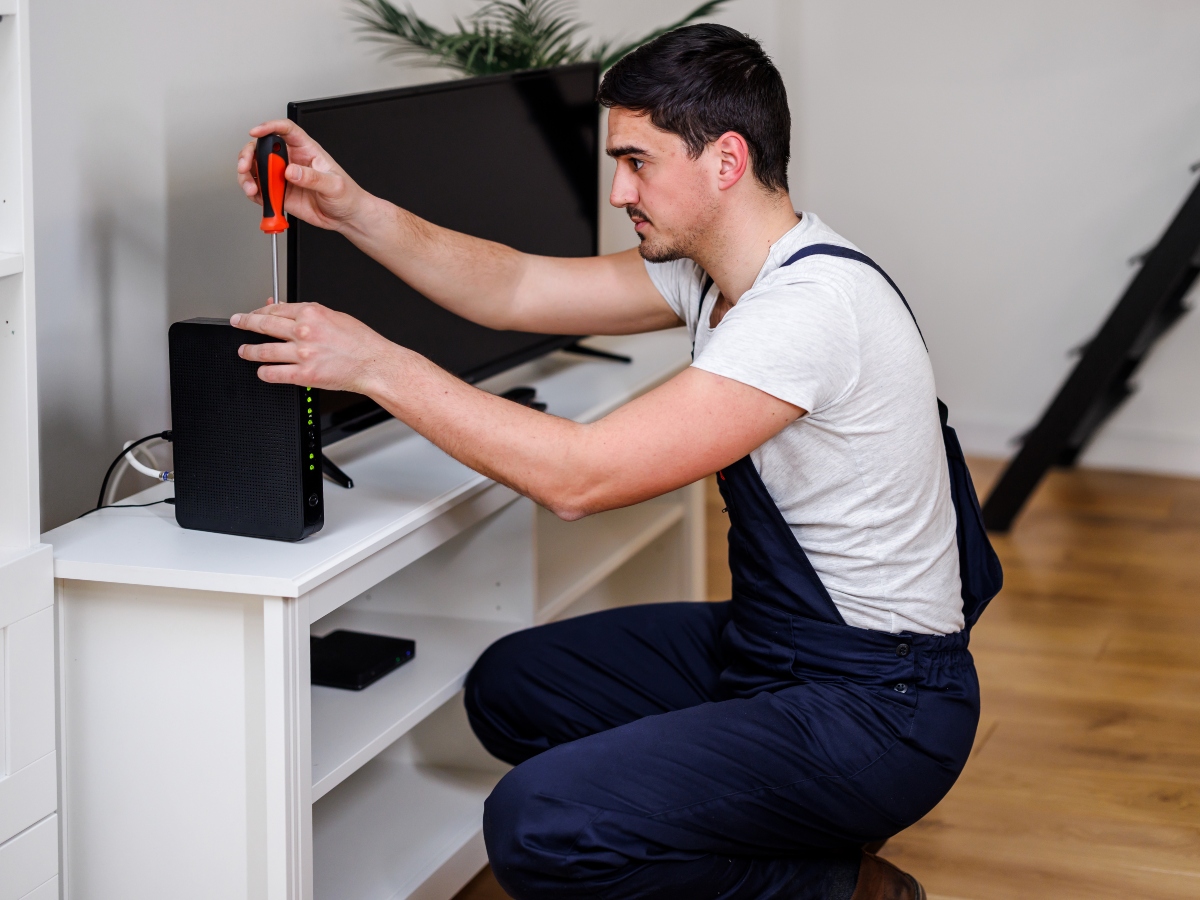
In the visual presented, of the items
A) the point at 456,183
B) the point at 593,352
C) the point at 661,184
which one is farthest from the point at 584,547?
the point at 661,184

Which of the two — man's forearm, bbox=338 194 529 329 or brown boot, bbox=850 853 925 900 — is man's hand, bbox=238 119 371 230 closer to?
→ man's forearm, bbox=338 194 529 329

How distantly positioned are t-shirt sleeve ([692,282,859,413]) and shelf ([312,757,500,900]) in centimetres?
81

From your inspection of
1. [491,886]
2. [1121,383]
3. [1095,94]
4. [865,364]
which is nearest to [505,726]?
[491,886]

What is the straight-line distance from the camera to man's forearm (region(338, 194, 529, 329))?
1604 millimetres

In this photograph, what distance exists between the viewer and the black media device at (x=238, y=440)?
133cm

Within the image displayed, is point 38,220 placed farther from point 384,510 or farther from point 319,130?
point 384,510

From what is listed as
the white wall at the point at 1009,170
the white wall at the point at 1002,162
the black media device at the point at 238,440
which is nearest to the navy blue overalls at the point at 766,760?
the black media device at the point at 238,440

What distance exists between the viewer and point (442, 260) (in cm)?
170

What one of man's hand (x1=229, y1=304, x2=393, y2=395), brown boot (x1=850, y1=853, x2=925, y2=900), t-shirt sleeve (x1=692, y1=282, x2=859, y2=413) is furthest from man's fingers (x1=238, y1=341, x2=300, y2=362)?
brown boot (x1=850, y1=853, x2=925, y2=900)

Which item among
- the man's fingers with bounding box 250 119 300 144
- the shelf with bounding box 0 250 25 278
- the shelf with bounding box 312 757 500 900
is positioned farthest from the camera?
the shelf with bounding box 312 757 500 900

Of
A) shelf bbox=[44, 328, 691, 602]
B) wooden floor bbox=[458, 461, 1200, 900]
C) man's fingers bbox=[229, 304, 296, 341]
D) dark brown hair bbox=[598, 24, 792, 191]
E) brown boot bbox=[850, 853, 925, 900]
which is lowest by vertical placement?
wooden floor bbox=[458, 461, 1200, 900]

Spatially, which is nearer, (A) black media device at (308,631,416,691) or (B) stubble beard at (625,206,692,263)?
(B) stubble beard at (625,206,692,263)

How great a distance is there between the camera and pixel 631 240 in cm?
375

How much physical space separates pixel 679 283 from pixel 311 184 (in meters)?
Result: 0.51
